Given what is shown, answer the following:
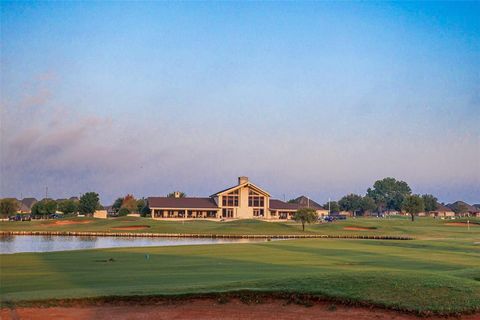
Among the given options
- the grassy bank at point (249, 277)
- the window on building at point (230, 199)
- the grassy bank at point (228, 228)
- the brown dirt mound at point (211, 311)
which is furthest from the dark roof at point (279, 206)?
the brown dirt mound at point (211, 311)

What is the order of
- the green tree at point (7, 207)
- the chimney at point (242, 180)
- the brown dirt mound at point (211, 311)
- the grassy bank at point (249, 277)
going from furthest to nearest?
1. the green tree at point (7, 207)
2. the chimney at point (242, 180)
3. the grassy bank at point (249, 277)
4. the brown dirt mound at point (211, 311)

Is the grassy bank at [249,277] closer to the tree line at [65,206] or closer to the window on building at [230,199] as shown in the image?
the window on building at [230,199]

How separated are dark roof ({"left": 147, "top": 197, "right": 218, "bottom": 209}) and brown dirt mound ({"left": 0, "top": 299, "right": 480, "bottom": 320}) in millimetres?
104317

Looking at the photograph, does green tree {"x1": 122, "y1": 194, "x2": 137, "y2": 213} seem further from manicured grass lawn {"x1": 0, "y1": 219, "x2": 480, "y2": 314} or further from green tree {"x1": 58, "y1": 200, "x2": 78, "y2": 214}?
manicured grass lawn {"x1": 0, "y1": 219, "x2": 480, "y2": 314}

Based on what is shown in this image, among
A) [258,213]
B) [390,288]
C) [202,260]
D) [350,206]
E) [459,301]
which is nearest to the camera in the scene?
[459,301]

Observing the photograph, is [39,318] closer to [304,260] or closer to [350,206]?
[304,260]

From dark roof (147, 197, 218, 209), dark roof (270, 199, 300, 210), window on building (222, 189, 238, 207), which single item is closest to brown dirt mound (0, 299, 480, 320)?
dark roof (147, 197, 218, 209)

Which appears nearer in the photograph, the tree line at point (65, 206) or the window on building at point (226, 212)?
the window on building at point (226, 212)

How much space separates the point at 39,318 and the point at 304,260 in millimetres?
21255

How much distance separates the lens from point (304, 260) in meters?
35.4

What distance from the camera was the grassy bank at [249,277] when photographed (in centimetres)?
1717

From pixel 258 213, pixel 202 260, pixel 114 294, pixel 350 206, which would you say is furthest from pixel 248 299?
pixel 350 206

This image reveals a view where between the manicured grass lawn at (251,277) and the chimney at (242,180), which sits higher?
the chimney at (242,180)

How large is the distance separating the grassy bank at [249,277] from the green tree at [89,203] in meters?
97.5
